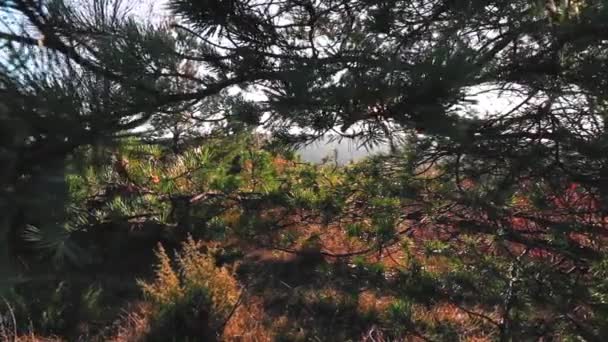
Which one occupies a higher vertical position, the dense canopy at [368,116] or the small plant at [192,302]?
the dense canopy at [368,116]

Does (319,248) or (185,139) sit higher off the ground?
(185,139)

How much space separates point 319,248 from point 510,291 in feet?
8.40

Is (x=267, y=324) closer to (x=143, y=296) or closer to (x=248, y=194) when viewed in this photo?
(x=143, y=296)

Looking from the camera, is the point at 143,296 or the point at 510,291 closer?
the point at 510,291

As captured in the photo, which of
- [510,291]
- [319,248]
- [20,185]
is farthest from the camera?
[319,248]

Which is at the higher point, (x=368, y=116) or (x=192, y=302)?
(x=368, y=116)

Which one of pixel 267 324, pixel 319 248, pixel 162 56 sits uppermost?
pixel 162 56

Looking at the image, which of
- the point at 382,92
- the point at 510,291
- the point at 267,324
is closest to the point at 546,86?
the point at 382,92

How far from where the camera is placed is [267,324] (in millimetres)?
4387

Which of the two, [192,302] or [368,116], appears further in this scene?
[192,302]

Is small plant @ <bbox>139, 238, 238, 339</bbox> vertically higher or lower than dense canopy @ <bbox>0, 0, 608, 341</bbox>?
lower

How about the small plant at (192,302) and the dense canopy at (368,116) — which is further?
the small plant at (192,302)

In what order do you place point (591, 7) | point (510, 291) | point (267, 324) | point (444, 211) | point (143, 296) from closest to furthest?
1. point (591, 7)
2. point (510, 291)
3. point (444, 211)
4. point (267, 324)
5. point (143, 296)

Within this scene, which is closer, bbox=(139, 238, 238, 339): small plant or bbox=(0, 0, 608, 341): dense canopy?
bbox=(0, 0, 608, 341): dense canopy
